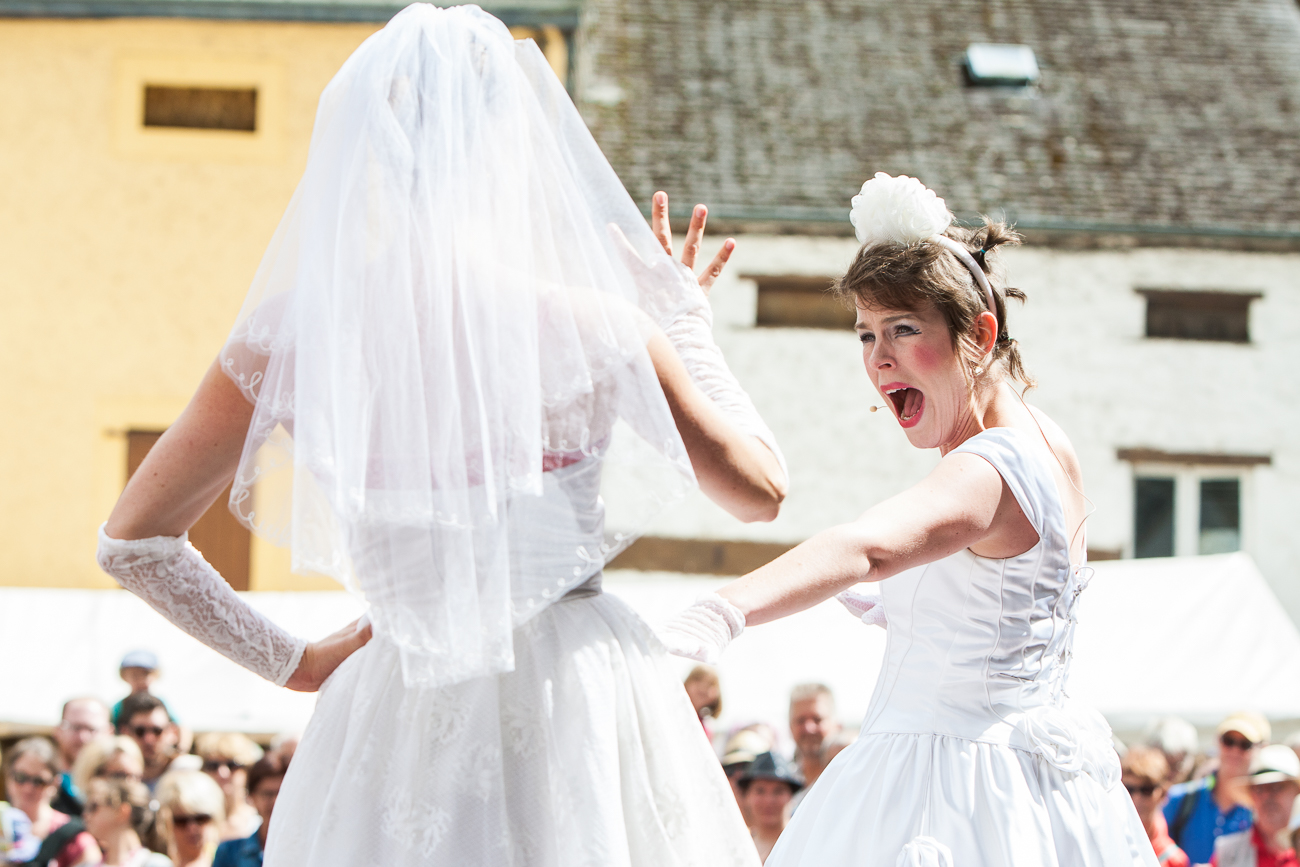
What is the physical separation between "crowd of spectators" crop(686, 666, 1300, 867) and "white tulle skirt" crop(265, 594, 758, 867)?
11.1 feet

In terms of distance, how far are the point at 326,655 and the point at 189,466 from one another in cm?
44

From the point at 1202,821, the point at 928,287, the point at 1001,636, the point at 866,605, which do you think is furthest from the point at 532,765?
the point at 1202,821

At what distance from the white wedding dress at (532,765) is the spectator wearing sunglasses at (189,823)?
11.9ft

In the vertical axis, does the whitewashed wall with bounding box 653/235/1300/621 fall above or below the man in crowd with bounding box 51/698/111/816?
above

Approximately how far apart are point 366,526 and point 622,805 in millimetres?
598

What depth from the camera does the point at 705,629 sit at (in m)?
1.87

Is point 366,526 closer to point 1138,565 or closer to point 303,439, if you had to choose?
point 303,439

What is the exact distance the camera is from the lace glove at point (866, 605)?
2.63m

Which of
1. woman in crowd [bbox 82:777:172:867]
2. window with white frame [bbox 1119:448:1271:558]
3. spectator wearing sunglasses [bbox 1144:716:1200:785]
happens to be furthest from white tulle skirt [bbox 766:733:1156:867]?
window with white frame [bbox 1119:448:1271:558]

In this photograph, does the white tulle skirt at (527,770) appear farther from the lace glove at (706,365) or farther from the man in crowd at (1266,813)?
the man in crowd at (1266,813)

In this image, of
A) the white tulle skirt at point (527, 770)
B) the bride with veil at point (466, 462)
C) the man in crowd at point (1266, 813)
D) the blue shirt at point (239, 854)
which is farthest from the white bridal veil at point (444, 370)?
the man in crowd at point (1266, 813)

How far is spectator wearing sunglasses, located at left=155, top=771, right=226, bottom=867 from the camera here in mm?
5340

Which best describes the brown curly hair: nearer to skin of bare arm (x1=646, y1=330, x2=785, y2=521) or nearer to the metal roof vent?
skin of bare arm (x1=646, y1=330, x2=785, y2=521)

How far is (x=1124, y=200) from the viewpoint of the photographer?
39.9 feet
